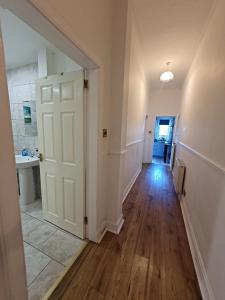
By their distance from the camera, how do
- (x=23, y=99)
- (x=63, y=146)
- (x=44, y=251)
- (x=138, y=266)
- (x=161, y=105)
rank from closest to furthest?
(x=138, y=266)
(x=44, y=251)
(x=63, y=146)
(x=23, y=99)
(x=161, y=105)

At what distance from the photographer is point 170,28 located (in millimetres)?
2184

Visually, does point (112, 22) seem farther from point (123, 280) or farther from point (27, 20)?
point (123, 280)

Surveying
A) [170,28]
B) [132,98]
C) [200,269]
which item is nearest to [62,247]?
[200,269]

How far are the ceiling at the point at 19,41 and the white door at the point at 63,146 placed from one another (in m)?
0.61

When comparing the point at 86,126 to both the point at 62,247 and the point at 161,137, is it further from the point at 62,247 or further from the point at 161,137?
the point at 161,137

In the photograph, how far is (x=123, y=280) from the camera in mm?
1312

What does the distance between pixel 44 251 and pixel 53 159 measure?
107 centimetres

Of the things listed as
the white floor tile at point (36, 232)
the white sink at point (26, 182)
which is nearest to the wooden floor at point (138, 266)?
the white floor tile at point (36, 232)

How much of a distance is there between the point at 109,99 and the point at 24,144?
210 centimetres

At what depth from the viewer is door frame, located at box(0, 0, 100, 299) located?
26.4 inches

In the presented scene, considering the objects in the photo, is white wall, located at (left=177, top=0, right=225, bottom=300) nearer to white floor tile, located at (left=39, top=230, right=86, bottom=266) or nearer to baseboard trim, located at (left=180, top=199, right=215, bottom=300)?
baseboard trim, located at (left=180, top=199, right=215, bottom=300)

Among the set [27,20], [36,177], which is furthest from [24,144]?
[27,20]

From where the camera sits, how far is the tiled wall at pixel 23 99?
97.5 inches

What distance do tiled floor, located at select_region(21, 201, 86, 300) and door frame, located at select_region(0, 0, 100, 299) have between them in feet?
0.93
